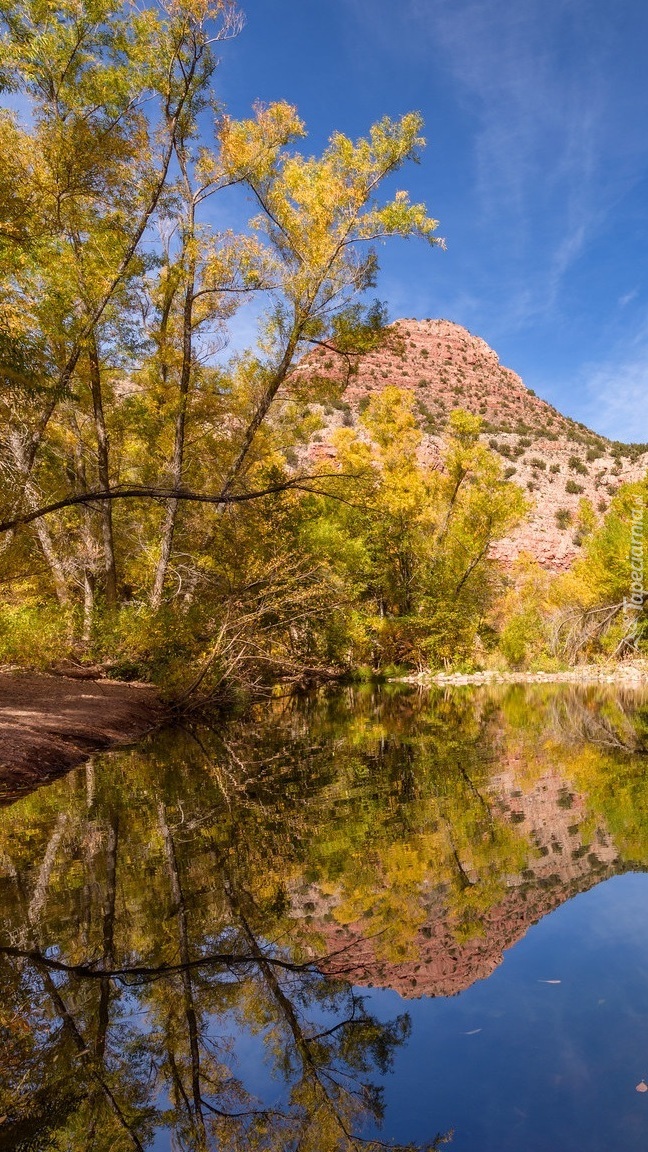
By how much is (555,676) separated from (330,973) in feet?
73.6

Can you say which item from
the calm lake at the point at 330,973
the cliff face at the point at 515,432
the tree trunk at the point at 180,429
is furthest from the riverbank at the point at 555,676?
the calm lake at the point at 330,973

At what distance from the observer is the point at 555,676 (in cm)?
2361

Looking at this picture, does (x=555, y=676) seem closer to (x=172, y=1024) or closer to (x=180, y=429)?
(x=180, y=429)

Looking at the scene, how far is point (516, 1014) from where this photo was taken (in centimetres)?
255

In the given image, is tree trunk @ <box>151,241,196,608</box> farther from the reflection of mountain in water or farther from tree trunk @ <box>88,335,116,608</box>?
the reflection of mountain in water

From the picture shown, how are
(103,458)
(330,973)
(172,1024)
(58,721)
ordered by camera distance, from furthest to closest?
1. (103,458)
2. (58,721)
3. (330,973)
4. (172,1024)

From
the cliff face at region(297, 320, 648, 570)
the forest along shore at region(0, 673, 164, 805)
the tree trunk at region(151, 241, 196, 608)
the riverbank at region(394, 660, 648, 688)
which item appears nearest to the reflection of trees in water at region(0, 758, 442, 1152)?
the forest along shore at region(0, 673, 164, 805)

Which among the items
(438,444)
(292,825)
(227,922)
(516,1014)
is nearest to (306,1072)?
(516,1014)

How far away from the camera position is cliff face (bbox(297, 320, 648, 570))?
47.8 m

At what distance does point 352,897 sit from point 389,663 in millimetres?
22988

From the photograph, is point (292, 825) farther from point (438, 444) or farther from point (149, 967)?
point (438, 444)

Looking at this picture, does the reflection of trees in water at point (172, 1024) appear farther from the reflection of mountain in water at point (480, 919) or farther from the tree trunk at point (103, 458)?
the tree trunk at point (103, 458)

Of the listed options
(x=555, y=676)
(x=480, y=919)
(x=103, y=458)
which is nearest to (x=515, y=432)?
(x=555, y=676)

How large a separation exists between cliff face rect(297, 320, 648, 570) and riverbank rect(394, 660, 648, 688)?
32.7ft
